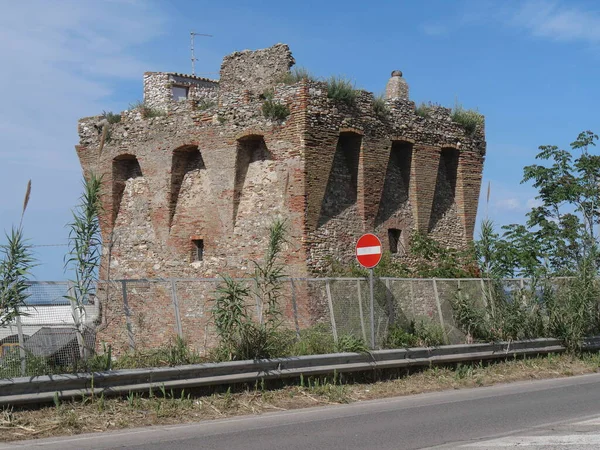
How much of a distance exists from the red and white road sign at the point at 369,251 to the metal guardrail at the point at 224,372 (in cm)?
190

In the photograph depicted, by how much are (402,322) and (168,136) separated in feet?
36.1

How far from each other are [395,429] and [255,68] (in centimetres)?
1709

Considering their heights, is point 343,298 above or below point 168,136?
below

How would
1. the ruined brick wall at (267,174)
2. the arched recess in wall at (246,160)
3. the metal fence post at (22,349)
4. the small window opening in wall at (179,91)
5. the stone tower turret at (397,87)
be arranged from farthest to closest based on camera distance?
the small window opening in wall at (179,91) < the stone tower turret at (397,87) < the arched recess in wall at (246,160) < the ruined brick wall at (267,174) < the metal fence post at (22,349)

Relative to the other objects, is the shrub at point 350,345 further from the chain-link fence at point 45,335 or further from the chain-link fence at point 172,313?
the chain-link fence at point 45,335

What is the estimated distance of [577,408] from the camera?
12680 millimetres

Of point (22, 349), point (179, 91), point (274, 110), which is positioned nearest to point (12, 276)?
point (22, 349)

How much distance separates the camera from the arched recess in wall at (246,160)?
933 inches

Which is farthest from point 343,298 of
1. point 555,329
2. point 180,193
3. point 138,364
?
point 180,193

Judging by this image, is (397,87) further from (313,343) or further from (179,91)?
(313,343)

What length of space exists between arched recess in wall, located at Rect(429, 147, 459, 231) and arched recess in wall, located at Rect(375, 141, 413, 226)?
1643mm

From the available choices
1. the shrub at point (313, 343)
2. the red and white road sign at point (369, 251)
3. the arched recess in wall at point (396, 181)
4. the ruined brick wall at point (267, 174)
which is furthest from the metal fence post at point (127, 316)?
→ the arched recess in wall at point (396, 181)

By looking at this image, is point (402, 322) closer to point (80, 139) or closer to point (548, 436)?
point (548, 436)

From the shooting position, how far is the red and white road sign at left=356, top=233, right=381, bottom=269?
16.3 m
